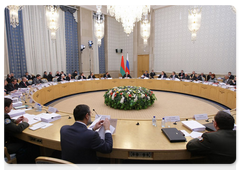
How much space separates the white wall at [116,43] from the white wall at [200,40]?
2.41 m

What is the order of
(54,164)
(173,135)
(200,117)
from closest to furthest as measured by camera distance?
(54,164)
(173,135)
(200,117)

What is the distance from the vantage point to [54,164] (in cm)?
125

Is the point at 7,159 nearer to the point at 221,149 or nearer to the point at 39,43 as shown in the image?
the point at 221,149

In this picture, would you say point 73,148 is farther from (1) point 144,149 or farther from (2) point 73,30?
(2) point 73,30

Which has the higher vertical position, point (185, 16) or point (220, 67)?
point (185, 16)

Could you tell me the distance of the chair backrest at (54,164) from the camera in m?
1.21

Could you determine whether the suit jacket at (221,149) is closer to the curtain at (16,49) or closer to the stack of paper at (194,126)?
the stack of paper at (194,126)

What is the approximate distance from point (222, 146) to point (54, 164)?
4.71 ft

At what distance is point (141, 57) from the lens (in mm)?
13008

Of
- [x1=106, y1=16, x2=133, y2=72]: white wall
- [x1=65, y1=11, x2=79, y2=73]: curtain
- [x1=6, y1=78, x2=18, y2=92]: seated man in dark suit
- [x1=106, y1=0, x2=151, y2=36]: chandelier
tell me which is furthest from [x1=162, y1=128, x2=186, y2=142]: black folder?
[x1=106, y1=16, x2=133, y2=72]: white wall

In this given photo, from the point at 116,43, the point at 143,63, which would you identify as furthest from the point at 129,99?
the point at 116,43

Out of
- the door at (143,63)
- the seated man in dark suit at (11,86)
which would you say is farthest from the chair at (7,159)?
the door at (143,63)

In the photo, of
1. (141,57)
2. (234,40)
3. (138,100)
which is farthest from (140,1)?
(141,57)

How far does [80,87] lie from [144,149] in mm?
7271
